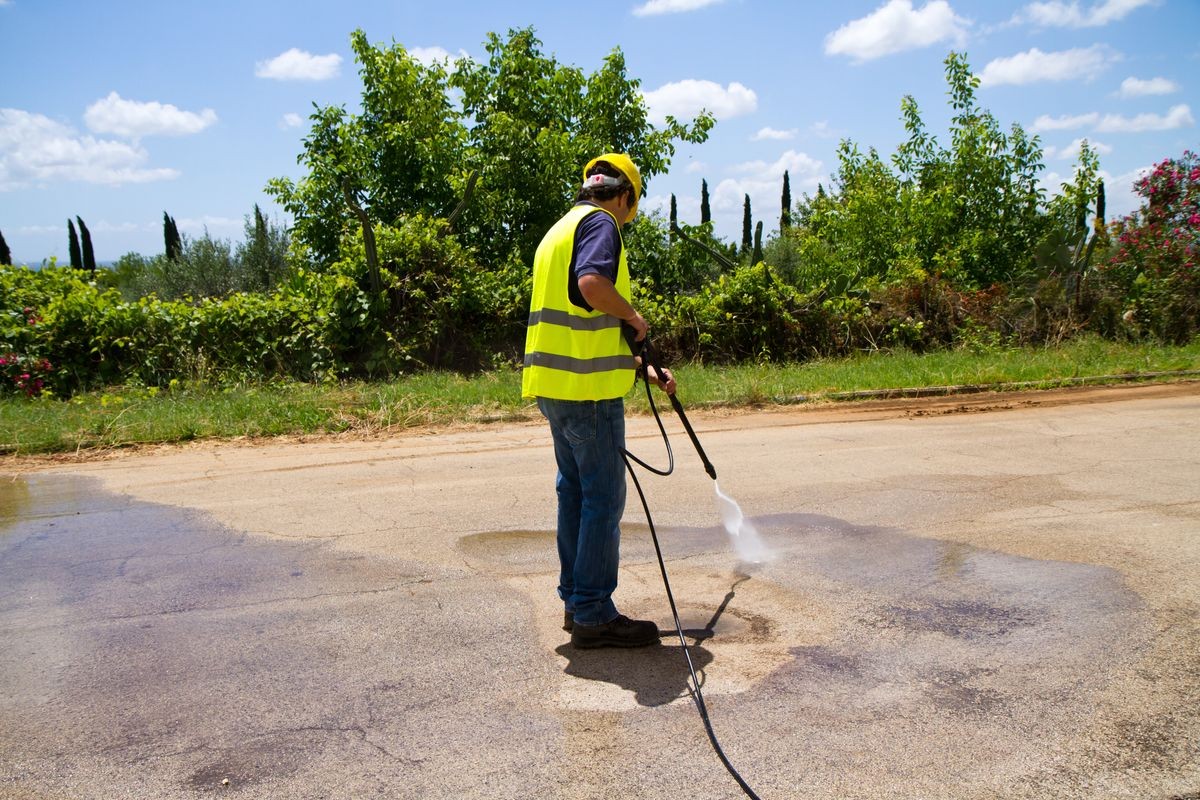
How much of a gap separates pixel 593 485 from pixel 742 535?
75.3 inches

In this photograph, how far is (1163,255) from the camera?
15289 millimetres

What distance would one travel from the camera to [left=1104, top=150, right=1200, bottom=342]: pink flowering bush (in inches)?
589

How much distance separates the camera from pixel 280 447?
8.55 meters

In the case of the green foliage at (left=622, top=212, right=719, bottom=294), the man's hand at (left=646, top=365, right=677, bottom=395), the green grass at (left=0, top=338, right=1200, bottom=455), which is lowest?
the green grass at (left=0, top=338, right=1200, bottom=455)

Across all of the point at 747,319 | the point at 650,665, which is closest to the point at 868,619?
the point at 650,665

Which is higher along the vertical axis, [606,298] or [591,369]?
[606,298]

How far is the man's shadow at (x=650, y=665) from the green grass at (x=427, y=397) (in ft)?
19.1

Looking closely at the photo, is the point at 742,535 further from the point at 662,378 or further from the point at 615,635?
the point at 662,378

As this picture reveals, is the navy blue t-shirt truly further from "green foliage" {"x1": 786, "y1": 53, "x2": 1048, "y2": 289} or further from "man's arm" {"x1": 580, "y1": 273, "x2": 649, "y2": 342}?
"green foliage" {"x1": 786, "y1": 53, "x2": 1048, "y2": 289}

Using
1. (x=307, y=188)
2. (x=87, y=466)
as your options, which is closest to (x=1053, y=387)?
(x=87, y=466)

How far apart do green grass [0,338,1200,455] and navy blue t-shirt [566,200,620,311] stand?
19.7ft

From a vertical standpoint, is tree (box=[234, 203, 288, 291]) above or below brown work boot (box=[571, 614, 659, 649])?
above

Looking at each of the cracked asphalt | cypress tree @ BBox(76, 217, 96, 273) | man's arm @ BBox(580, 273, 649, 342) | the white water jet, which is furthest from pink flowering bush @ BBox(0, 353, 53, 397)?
cypress tree @ BBox(76, 217, 96, 273)

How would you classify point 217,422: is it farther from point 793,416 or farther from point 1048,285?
point 1048,285
